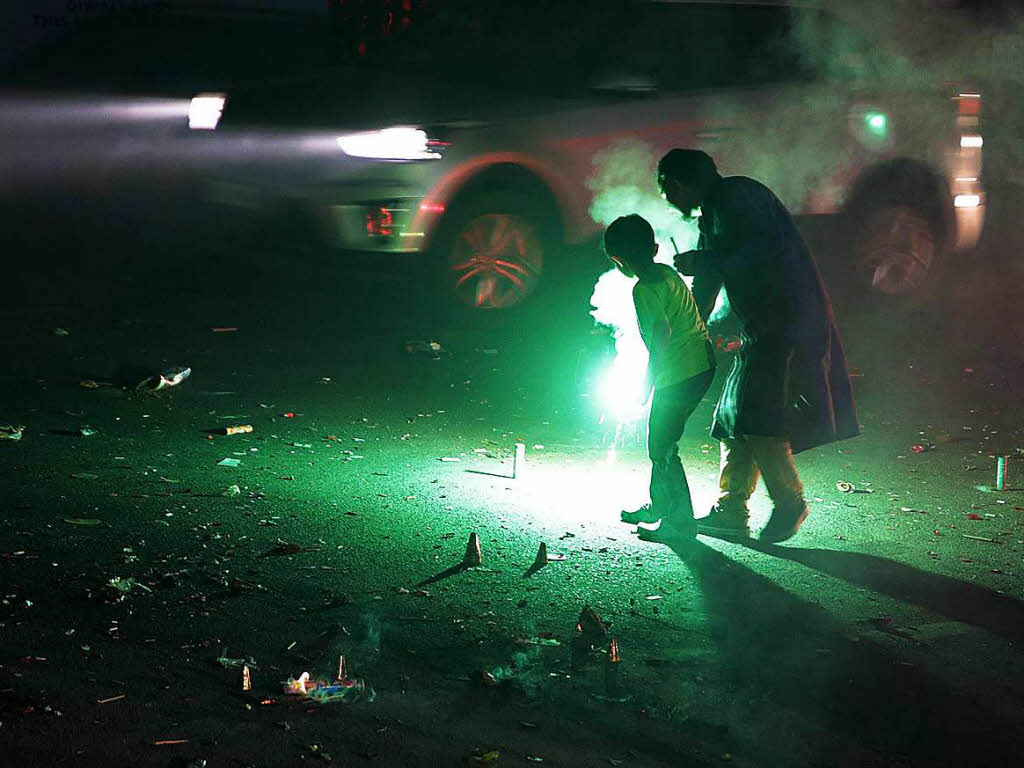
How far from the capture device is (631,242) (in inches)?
197

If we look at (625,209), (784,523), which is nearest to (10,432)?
(784,523)

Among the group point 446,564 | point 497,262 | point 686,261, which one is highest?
point 497,262

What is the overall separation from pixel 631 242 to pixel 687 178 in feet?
1.29

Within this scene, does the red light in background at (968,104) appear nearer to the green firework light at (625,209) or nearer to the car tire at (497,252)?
the green firework light at (625,209)

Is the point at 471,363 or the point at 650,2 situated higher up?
the point at 650,2

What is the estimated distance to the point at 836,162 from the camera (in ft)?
32.8

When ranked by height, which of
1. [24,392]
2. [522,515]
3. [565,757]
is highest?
[24,392]

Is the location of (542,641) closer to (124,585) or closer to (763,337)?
(124,585)

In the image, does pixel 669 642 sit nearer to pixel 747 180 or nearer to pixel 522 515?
pixel 522 515

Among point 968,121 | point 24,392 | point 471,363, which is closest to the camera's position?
point 24,392

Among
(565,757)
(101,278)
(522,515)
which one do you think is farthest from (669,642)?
(101,278)

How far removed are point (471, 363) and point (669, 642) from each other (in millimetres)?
4572

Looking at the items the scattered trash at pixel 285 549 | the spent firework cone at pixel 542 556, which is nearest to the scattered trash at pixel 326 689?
the scattered trash at pixel 285 549

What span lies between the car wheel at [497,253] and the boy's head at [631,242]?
385 cm
